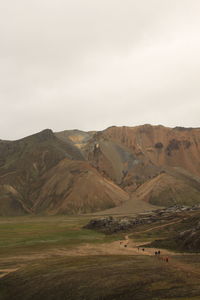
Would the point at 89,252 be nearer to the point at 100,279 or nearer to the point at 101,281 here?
the point at 100,279

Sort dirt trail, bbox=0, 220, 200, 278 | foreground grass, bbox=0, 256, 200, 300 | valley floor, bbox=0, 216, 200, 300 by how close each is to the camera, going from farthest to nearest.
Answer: dirt trail, bbox=0, 220, 200, 278 < valley floor, bbox=0, 216, 200, 300 < foreground grass, bbox=0, 256, 200, 300

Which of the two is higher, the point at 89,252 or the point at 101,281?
the point at 101,281

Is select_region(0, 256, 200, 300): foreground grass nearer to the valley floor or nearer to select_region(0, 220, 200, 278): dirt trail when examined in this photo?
the valley floor

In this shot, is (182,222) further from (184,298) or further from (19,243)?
(184,298)

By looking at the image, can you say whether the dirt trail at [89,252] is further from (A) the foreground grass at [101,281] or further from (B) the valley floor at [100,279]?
(A) the foreground grass at [101,281]

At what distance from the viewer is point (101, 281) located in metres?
37.9

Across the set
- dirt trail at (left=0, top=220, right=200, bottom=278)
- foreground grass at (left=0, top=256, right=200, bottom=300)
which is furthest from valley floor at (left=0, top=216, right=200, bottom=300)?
dirt trail at (left=0, top=220, right=200, bottom=278)

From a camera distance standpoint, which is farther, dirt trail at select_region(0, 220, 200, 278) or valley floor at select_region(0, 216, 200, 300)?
dirt trail at select_region(0, 220, 200, 278)

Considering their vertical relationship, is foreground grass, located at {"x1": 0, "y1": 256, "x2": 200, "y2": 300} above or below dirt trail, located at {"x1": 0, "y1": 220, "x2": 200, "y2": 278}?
above

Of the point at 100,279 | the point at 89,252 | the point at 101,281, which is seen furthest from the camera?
the point at 89,252

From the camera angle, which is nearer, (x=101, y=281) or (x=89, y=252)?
(x=101, y=281)

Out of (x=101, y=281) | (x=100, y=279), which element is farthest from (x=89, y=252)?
(x=101, y=281)

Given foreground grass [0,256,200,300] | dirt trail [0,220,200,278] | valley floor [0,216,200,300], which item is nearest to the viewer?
foreground grass [0,256,200,300]

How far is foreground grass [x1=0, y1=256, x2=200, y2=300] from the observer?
3344cm
